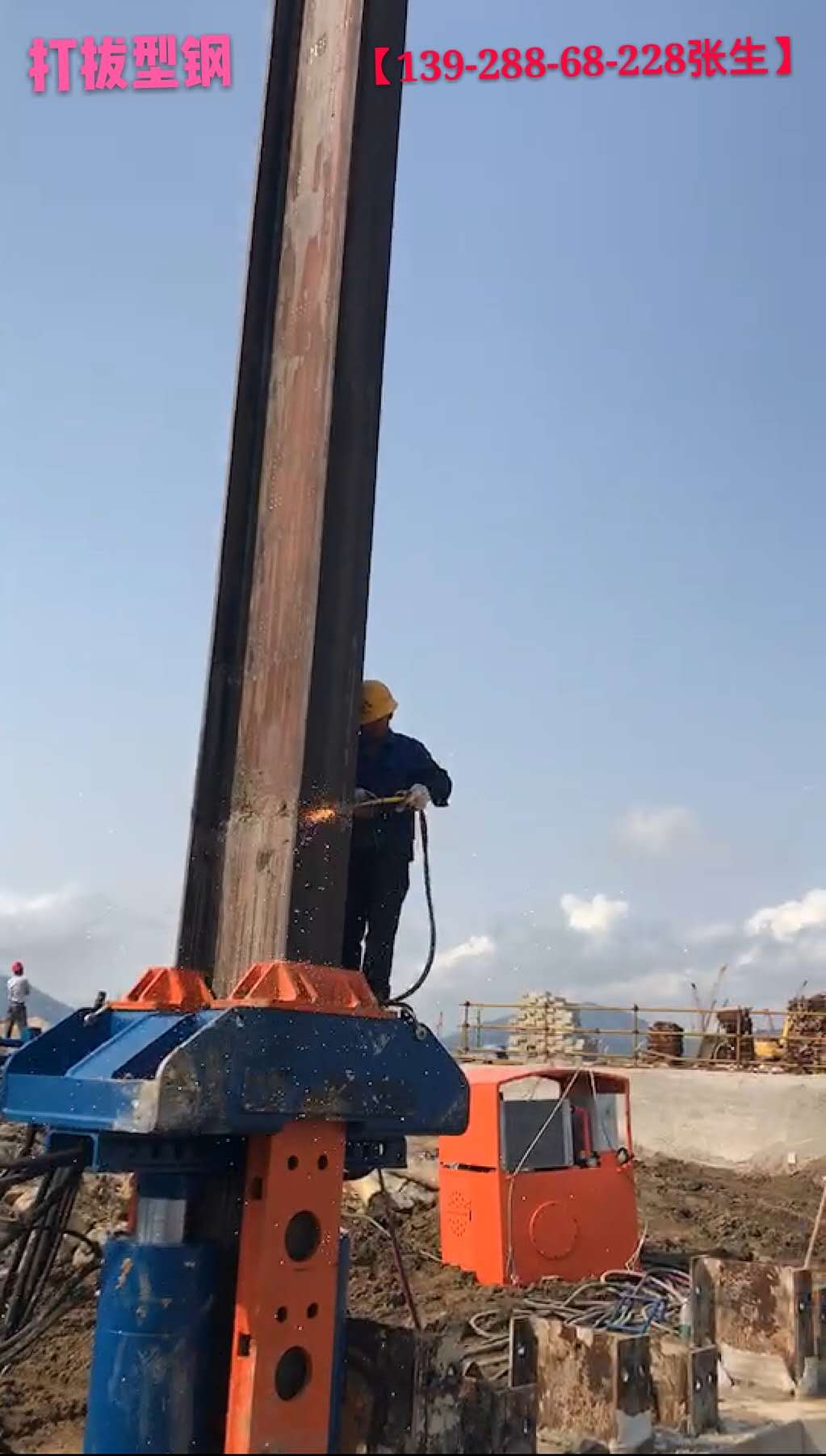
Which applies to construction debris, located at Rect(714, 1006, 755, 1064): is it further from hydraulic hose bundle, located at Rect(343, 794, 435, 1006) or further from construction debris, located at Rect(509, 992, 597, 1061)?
hydraulic hose bundle, located at Rect(343, 794, 435, 1006)

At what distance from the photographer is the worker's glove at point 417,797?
397 centimetres

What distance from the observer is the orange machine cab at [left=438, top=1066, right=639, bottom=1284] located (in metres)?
9.62

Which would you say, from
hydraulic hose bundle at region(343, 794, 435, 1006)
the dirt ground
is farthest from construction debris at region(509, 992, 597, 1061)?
hydraulic hose bundle at region(343, 794, 435, 1006)

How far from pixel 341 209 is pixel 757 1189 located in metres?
13.5

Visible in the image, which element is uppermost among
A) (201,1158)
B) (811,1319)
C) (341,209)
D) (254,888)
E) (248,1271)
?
(341,209)

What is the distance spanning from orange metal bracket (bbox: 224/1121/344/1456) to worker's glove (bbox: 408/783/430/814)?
1.17 metres

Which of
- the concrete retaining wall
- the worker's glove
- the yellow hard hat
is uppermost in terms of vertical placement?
the yellow hard hat

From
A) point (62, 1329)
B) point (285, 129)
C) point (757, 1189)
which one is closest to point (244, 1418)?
point (285, 129)

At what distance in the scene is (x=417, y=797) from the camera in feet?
13.0

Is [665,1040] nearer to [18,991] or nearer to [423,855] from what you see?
[18,991]

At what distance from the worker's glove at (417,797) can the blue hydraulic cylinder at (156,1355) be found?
150 cm

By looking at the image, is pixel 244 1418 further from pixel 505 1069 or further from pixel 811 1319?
pixel 505 1069

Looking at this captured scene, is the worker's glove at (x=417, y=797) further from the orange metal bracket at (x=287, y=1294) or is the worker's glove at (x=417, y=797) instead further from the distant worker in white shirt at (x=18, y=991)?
the distant worker in white shirt at (x=18, y=991)

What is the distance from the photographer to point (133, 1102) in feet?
9.24
